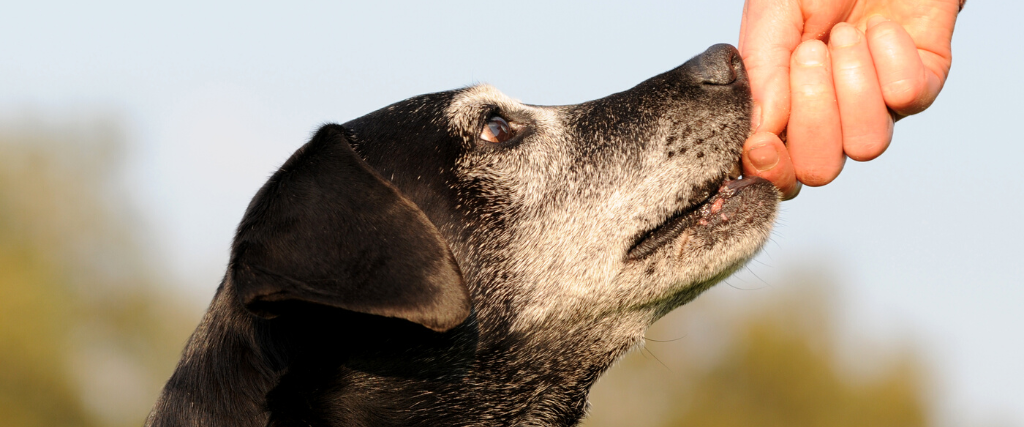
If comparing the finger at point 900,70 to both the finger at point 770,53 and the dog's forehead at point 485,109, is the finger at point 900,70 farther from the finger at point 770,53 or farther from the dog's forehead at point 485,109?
the dog's forehead at point 485,109

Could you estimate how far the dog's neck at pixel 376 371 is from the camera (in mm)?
3713

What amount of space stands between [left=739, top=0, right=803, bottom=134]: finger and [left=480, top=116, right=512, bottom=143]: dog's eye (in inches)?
44.6

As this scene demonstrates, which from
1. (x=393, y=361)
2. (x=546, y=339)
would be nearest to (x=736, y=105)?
(x=546, y=339)

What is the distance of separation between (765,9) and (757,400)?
2496 centimetres

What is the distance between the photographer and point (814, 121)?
412 centimetres

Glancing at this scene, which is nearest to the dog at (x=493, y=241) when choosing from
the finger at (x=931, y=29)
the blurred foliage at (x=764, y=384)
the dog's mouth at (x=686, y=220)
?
the dog's mouth at (x=686, y=220)

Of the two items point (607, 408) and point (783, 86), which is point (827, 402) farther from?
point (783, 86)

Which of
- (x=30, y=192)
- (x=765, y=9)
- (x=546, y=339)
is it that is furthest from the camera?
(x=30, y=192)

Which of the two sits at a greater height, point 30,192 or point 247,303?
point 247,303

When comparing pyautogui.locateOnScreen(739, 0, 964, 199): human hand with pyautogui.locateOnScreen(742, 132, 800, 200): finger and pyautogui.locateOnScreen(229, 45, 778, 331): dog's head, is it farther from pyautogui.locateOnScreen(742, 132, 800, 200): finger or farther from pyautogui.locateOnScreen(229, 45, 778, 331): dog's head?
pyautogui.locateOnScreen(229, 45, 778, 331): dog's head

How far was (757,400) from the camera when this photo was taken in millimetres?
27719

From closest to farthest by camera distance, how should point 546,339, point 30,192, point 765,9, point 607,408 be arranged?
point 546,339 → point 765,9 → point 30,192 → point 607,408

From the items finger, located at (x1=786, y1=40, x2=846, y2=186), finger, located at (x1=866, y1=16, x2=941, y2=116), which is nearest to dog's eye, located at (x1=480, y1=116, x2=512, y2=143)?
finger, located at (x1=786, y1=40, x2=846, y2=186)

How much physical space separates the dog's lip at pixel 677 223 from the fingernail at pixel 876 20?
958mm
